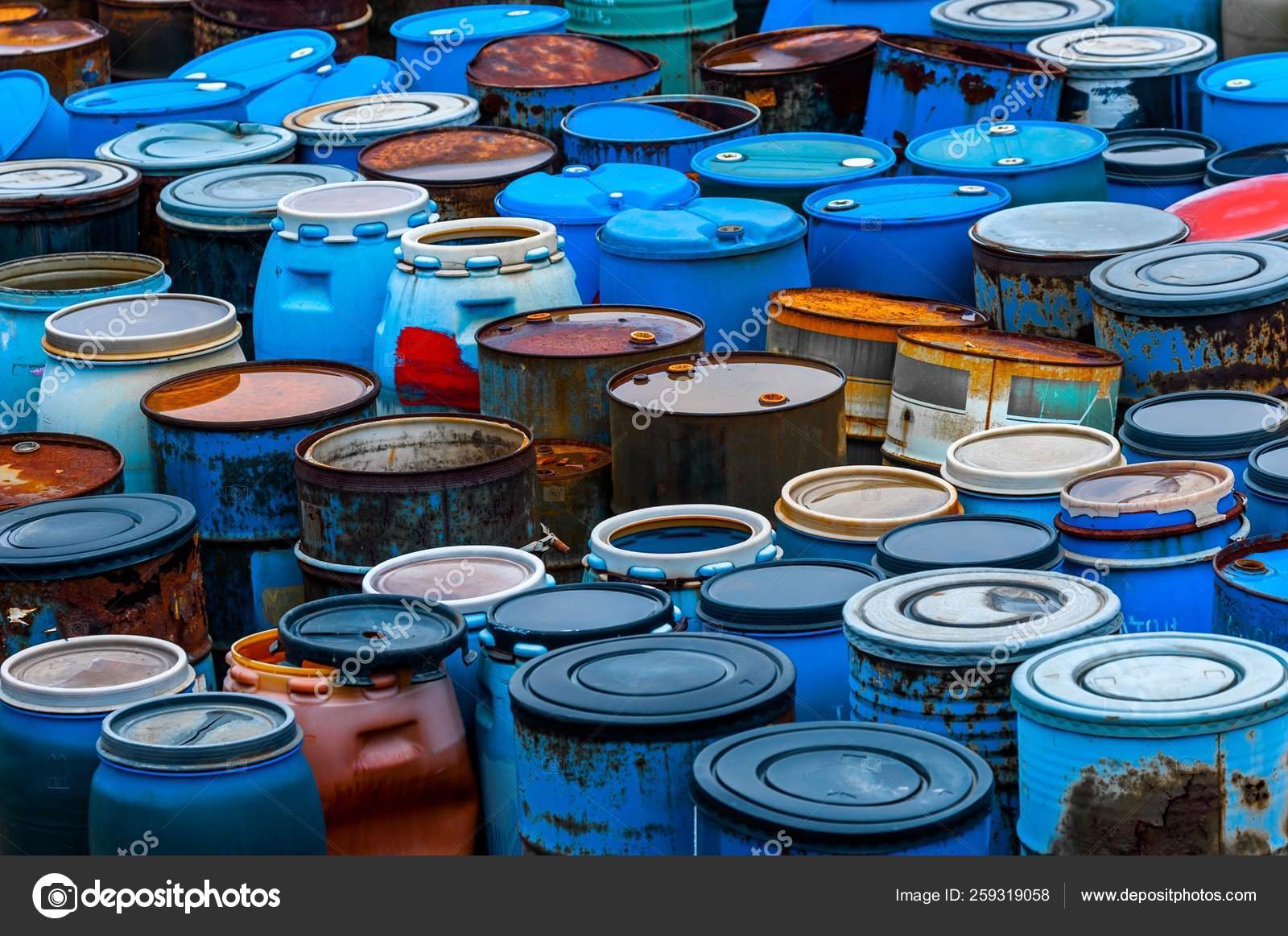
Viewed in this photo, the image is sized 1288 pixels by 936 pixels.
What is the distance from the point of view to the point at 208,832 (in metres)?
5.36

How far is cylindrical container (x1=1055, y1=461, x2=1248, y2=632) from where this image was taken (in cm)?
628

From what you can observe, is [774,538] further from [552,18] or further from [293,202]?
[552,18]

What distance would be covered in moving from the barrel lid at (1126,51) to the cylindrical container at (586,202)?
2367mm

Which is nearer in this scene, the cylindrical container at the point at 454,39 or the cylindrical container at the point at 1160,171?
the cylindrical container at the point at 1160,171

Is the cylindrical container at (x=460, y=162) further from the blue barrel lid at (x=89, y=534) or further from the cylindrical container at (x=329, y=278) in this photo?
the blue barrel lid at (x=89, y=534)

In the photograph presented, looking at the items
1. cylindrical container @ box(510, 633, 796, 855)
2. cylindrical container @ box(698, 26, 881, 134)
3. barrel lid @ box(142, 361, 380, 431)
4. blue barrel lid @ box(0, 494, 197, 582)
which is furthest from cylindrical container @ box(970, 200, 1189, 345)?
blue barrel lid @ box(0, 494, 197, 582)

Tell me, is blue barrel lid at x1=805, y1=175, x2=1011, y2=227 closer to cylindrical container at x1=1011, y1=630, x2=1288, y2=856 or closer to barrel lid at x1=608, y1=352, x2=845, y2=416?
barrel lid at x1=608, y1=352, x2=845, y2=416

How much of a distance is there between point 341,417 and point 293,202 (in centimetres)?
186

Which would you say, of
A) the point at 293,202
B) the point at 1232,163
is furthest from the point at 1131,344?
the point at 293,202

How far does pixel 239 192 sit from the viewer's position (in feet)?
32.5

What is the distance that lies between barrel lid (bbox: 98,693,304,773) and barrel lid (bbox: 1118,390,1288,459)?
3247 millimetres

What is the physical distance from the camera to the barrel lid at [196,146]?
34.2ft

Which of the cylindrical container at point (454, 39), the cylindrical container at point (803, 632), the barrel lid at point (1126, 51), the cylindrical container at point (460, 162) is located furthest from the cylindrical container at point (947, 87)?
the cylindrical container at point (803, 632)

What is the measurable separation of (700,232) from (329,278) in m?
1.65
